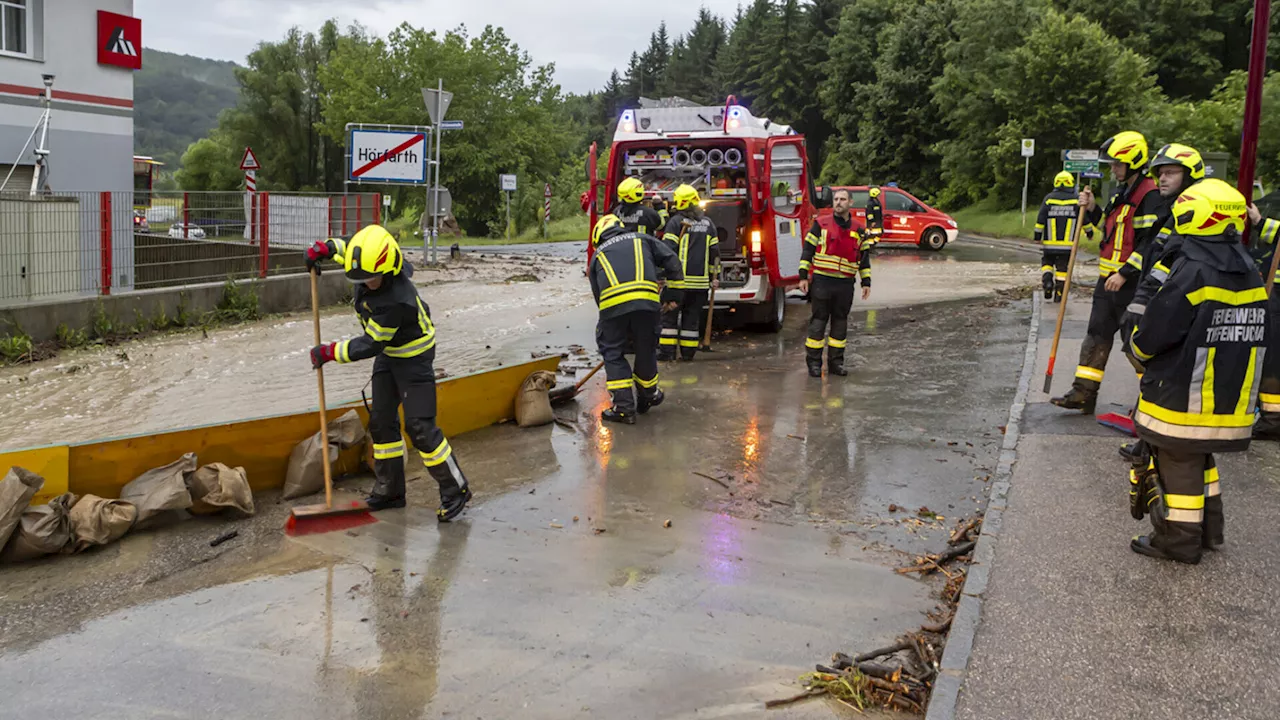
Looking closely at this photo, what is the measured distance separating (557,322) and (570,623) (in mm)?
9324

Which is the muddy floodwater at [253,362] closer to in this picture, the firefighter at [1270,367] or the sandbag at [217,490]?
the sandbag at [217,490]

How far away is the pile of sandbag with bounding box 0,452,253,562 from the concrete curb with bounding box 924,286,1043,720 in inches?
153

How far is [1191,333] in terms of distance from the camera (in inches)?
186

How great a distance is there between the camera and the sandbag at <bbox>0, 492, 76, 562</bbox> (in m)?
5.10

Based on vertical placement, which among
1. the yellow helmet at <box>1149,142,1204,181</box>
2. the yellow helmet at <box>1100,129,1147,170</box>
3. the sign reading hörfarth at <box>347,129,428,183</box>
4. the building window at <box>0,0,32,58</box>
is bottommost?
the yellow helmet at <box>1149,142,1204,181</box>

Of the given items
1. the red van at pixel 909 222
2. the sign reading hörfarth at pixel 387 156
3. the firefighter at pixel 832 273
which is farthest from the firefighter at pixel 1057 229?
the sign reading hörfarth at pixel 387 156

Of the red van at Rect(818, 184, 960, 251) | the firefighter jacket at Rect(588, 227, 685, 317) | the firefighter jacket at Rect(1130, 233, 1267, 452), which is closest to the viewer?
the firefighter jacket at Rect(1130, 233, 1267, 452)

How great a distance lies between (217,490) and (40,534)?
904mm

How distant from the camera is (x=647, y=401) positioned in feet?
27.9

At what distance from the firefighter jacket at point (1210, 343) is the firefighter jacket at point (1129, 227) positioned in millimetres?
2263

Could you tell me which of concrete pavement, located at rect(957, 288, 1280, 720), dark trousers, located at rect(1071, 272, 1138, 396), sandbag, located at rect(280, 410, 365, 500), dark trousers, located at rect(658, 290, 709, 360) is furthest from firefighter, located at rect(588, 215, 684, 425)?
dark trousers, located at rect(1071, 272, 1138, 396)

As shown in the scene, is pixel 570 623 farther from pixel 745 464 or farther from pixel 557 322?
pixel 557 322

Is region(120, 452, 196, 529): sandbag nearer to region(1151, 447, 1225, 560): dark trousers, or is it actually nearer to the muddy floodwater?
the muddy floodwater

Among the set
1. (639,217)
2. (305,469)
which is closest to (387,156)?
(639,217)
